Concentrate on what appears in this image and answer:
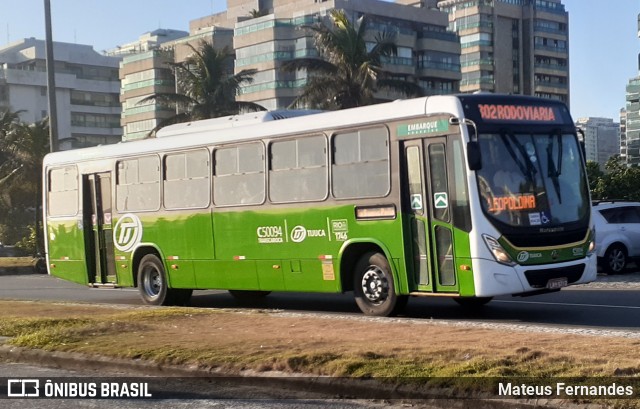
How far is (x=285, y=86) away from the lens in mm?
95750

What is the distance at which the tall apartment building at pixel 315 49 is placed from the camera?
95938mm

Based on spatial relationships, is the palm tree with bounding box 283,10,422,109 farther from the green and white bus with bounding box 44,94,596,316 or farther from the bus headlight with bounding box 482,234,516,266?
the bus headlight with bounding box 482,234,516,266

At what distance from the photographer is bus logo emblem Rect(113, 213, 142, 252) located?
20.4 meters

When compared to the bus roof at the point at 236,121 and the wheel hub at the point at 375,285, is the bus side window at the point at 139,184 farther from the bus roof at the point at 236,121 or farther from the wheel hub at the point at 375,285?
the wheel hub at the point at 375,285

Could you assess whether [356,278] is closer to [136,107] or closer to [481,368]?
[481,368]

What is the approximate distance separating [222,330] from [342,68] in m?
34.1

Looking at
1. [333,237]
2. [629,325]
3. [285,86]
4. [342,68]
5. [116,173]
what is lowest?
[629,325]

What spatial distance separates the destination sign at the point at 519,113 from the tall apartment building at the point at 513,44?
103612mm

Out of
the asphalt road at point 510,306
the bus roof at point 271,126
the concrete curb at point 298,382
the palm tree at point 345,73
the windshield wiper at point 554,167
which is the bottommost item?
the asphalt road at point 510,306

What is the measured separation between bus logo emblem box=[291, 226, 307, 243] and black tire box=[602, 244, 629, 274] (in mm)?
9513

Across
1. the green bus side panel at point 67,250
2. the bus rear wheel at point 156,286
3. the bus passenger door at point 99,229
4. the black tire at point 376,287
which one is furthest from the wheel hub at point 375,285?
the green bus side panel at point 67,250

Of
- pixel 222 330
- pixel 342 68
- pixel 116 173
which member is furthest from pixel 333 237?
pixel 342 68

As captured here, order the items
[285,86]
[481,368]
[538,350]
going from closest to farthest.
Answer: [481,368]
[538,350]
[285,86]

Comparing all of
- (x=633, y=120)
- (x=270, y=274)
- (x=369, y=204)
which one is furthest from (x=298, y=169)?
(x=633, y=120)
